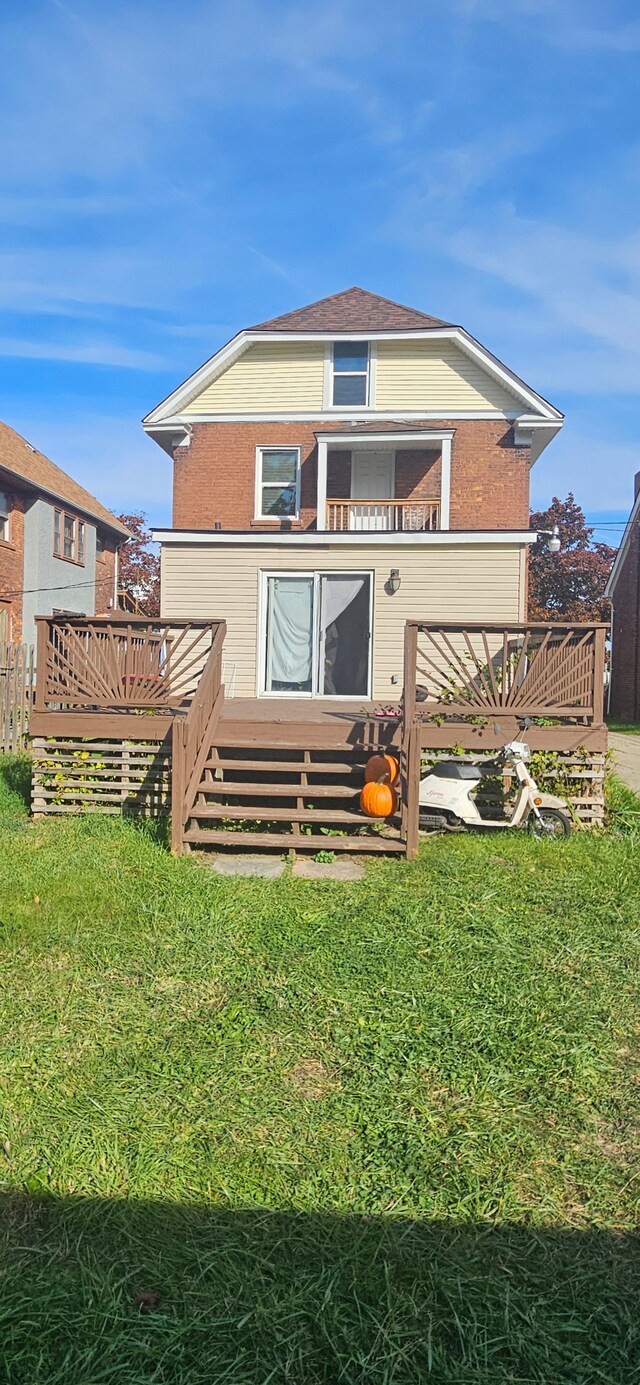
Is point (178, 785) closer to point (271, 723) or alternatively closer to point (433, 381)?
point (271, 723)

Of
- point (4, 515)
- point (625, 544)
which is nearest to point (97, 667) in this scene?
point (4, 515)

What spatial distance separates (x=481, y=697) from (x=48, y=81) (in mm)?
9106

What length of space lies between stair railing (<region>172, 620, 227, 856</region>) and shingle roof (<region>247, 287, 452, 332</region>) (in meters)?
9.89

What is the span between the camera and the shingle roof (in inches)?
608

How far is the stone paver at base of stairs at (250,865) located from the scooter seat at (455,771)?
181 cm

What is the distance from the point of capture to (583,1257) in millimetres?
2193

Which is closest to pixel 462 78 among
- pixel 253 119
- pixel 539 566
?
pixel 253 119

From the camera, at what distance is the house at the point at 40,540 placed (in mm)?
22109

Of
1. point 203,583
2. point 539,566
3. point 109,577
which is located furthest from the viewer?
point 539,566

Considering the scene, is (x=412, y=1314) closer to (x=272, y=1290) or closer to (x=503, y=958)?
(x=272, y=1290)

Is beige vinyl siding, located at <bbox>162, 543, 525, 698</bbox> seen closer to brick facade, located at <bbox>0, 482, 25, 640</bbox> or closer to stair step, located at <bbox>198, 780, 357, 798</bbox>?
stair step, located at <bbox>198, 780, 357, 798</bbox>

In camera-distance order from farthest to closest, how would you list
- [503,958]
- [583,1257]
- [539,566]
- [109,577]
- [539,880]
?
[539,566] → [109,577] → [539,880] → [503,958] → [583,1257]

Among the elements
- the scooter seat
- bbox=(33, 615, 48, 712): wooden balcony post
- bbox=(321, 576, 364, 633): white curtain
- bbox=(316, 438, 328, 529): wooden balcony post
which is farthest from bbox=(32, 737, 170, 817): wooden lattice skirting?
bbox=(316, 438, 328, 529): wooden balcony post

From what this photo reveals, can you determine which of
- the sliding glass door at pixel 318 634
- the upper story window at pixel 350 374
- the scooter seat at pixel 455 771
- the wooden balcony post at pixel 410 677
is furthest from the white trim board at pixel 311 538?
the scooter seat at pixel 455 771
